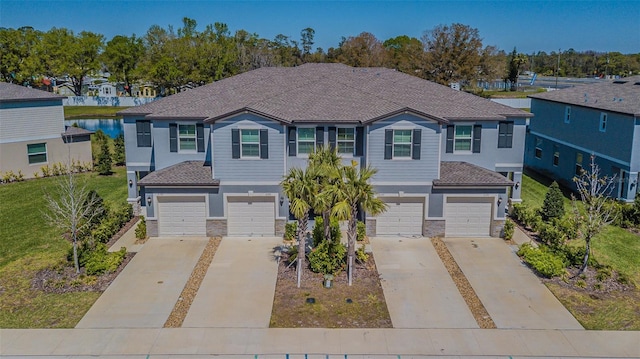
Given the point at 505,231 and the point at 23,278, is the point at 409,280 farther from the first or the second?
the point at 23,278

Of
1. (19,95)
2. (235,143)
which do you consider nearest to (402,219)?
(235,143)

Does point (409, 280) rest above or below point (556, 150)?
below

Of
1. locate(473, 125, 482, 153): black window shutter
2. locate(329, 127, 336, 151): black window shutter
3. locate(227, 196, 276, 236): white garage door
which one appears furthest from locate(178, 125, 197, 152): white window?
locate(473, 125, 482, 153): black window shutter

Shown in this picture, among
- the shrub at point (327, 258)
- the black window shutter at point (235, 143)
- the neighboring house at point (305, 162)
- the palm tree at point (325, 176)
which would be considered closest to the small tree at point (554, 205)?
the neighboring house at point (305, 162)

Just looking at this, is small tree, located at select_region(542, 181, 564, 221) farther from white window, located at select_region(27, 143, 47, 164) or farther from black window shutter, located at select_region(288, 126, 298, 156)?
white window, located at select_region(27, 143, 47, 164)

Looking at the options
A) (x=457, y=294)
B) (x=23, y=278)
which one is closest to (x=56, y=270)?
(x=23, y=278)

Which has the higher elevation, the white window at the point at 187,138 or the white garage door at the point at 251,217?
the white window at the point at 187,138

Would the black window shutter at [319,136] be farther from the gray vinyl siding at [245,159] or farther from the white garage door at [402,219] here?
the white garage door at [402,219]
